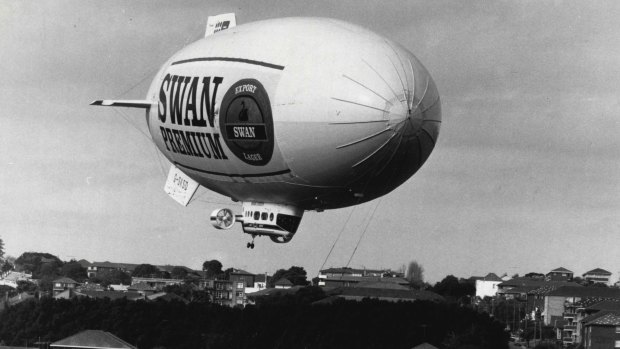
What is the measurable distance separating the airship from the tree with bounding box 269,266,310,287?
133662 millimetres

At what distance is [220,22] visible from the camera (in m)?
47.3

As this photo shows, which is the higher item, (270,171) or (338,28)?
(338,28)

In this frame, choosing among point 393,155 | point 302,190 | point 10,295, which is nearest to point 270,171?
point 302,190

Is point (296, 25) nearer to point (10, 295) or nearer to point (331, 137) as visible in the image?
point (331, 137)

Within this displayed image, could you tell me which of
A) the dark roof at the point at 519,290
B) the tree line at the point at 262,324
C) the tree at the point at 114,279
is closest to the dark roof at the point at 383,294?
the tree line at the point at 262,324

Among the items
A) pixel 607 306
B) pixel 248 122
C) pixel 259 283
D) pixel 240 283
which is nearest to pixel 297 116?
pixel 248 122

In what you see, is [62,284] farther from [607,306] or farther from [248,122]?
[248,122]

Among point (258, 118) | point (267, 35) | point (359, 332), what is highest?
point (267, 35)

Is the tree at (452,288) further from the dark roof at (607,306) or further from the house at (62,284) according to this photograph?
the house at (62,284)

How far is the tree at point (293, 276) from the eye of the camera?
579 ft

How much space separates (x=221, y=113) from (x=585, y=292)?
104 m

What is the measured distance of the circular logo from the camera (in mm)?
37219

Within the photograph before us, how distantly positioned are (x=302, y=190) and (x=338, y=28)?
5.48 meters

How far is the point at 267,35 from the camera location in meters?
38.3
